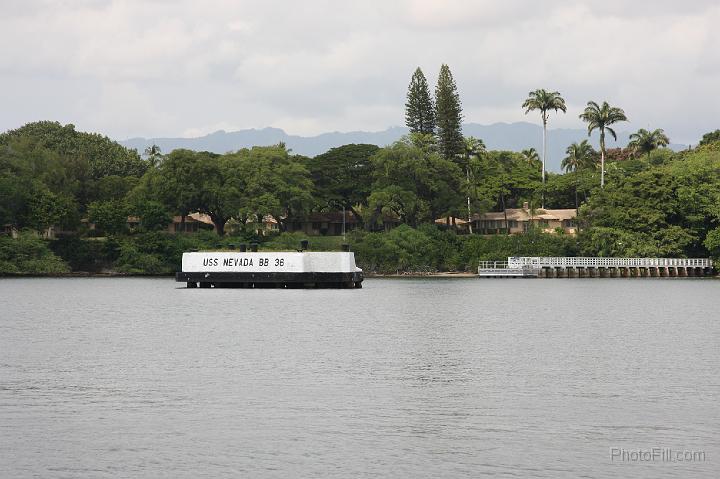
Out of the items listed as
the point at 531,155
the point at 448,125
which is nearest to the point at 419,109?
the point at 448,125

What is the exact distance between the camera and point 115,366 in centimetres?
4166

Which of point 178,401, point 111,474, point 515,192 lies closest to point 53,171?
point 515,192

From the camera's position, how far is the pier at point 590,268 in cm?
12644

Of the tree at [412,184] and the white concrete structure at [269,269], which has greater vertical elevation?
the tree at [412,184]

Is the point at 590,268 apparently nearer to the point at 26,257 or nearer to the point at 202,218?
the point at 202,218

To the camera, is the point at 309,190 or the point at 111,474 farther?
the point at 309,190

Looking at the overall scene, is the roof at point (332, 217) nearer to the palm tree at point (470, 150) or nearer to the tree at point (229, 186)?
the tree at point (229, 186)

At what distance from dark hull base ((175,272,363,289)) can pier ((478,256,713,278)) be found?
36050 millimetres

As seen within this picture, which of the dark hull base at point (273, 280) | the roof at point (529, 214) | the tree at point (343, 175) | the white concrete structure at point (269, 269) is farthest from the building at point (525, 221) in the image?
the white concrete structure at point (269, 269)

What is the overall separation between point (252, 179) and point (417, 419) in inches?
4059

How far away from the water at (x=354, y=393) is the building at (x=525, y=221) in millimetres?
74659

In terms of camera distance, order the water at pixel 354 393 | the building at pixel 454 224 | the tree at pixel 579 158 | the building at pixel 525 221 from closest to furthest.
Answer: the water at pixel 354 393, the building at pixel 525 221, the building at pixel 454 224, the tree at pixel 579 158

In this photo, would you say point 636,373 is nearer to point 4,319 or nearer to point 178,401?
point 178,401

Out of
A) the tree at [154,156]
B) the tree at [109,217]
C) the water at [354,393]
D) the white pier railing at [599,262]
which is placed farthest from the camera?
the tree at [154,156]
